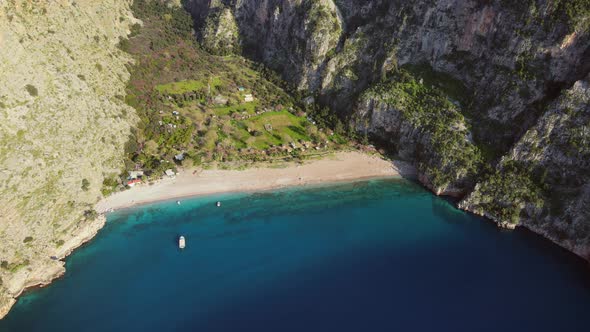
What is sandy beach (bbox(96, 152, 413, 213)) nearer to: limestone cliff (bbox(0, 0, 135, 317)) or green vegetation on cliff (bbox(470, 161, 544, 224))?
limestone cliff (bbox(0, 0, 135, 317))

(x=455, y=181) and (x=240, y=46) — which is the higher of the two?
(x=240, y=46)

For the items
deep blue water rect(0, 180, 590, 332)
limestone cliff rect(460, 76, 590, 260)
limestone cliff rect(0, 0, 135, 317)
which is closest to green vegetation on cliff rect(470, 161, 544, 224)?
limestone cliff rect(460, 76, 590, 260)

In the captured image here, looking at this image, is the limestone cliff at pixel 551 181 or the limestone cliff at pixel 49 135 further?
the limestone cliff at pixel 551 181

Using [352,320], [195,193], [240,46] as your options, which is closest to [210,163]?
[195,193]

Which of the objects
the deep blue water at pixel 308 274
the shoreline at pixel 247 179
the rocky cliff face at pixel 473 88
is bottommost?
the deep blue water at pixel 308 274

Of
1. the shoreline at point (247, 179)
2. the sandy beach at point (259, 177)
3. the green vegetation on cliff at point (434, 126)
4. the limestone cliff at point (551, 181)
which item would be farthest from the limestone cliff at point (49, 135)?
the limestone cliff at point (551, 181)

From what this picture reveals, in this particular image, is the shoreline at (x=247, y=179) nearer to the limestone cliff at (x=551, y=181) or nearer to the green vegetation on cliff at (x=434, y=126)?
the green vegetation on cliff at (x=434, y=126)

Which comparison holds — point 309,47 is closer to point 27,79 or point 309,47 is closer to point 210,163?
point 210,163
